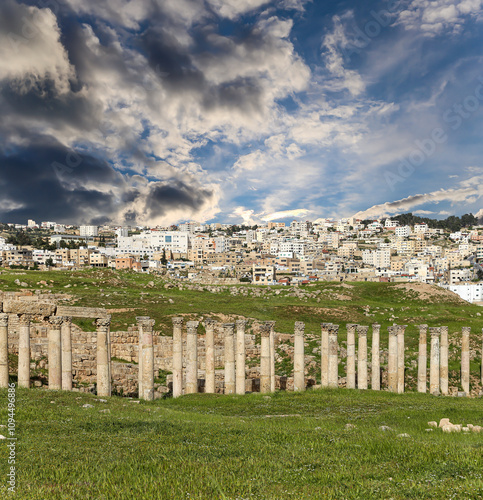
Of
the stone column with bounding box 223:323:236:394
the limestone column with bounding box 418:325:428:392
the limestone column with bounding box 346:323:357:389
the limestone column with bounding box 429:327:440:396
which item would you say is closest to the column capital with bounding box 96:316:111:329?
the stone column with bounding box 223:323:236:394

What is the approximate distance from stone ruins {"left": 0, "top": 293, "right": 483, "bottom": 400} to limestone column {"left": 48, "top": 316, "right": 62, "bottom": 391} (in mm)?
47

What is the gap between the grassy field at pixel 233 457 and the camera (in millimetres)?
6750

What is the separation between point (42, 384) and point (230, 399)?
11.8m

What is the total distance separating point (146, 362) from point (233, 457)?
47.8ft

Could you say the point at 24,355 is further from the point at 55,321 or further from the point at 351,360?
the point at 351,360

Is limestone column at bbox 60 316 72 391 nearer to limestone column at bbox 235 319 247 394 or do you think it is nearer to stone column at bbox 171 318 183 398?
stone column at bbox 171 318 183 398

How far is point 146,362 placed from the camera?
2241cm

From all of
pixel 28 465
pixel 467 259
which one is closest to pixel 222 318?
pixel 28 465

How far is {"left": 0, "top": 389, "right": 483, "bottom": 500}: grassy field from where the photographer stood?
6.75 meters

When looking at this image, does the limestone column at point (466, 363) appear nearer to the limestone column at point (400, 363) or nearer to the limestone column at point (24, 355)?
the limestone column at point (400, 363)

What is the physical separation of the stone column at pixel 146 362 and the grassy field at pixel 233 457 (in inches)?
266

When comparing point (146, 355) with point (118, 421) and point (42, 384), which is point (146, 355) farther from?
point (118, 421)

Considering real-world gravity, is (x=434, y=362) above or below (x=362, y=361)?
below

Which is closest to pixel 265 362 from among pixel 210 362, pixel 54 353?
pixel 210 362
